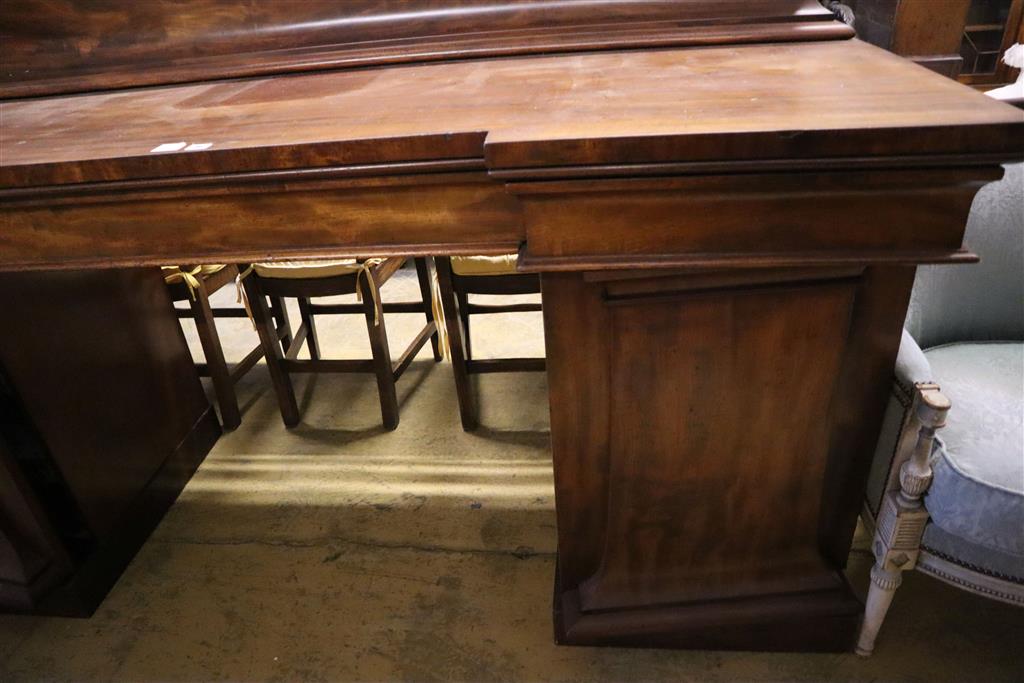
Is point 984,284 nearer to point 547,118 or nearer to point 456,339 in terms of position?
point 547,118

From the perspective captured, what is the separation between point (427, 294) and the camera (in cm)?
240

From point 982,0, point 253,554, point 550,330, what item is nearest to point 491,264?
point 550,330

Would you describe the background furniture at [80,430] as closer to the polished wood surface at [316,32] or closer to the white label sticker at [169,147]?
the polished wood surface at [316,32]

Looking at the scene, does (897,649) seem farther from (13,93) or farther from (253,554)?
(13,93)

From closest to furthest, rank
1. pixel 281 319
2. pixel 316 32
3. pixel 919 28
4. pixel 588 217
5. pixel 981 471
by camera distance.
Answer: pixel 588 217 → pixel 981 471 → pixel 316 32 → pixel 919 28 → pixel 281 319

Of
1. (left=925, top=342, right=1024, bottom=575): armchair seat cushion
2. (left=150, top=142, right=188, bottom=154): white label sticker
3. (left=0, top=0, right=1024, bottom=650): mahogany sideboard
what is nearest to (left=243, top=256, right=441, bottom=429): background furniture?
(left=0, top=0, right=1024, bottom=650): mahogany sideboard

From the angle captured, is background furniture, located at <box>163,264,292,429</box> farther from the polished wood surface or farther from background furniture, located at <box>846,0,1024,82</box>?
background furniture, located at <box>846,0,1024,82</box>

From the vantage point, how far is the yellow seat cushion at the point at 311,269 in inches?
76.1

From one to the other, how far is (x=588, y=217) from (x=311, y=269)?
1.29m

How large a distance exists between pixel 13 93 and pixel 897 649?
226 centimetres

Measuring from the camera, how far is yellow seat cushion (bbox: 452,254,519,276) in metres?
1.91

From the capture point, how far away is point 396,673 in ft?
4.66

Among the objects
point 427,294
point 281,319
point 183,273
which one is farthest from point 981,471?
point 281,319

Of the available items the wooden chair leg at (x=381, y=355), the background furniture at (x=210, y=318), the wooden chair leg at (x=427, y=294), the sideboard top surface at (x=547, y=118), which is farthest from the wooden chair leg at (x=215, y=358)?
the sideboard top surface at (x=547, y=118)
